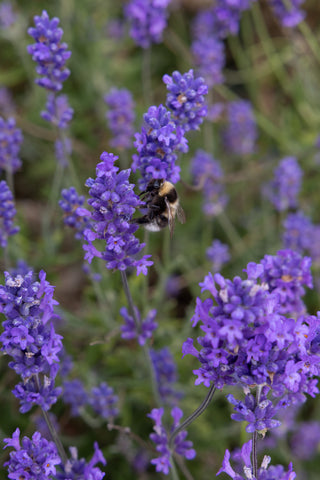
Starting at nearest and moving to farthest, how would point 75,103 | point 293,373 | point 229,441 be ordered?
point 293,373, point 229,441, point 75,103

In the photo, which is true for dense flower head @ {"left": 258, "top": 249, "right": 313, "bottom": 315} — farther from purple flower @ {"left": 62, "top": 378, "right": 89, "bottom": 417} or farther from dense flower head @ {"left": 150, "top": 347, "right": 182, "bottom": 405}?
purple flower @ {"left": 62, "top": 378, "right": 89, "bottom": 417}

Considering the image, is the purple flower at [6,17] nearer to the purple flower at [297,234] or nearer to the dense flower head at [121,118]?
the dense flower head at [121,118]

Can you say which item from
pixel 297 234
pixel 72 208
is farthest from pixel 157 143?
pixel 297 234

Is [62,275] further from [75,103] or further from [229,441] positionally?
[229,441]

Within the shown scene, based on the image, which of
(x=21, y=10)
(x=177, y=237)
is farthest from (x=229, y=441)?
(x=21, y=10)

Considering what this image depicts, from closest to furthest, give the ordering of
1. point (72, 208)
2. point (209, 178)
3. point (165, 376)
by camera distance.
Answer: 1. point (72, 208)
2. point (165, 376)
3. point (209, 178)

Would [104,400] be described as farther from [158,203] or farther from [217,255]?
[217,255]
